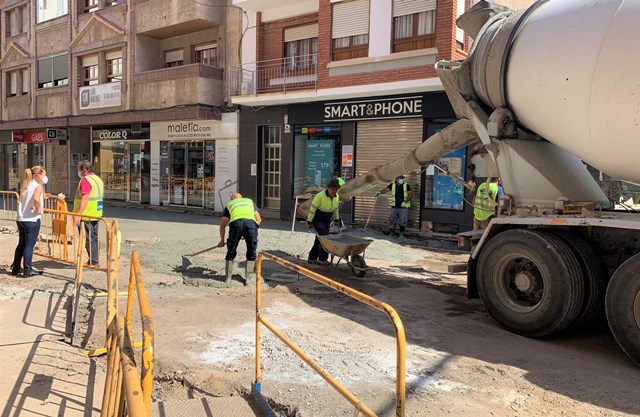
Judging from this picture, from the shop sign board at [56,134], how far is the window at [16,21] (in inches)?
262

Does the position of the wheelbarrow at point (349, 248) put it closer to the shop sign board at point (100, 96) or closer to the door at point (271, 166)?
the door at point (271, 166)

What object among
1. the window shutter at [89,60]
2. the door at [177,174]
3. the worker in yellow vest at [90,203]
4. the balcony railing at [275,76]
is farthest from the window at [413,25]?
the window shutter at [89,60]

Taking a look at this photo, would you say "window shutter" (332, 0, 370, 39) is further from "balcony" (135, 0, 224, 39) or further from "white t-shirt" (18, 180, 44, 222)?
"white t-shirt" (18, 180, 44, 222)

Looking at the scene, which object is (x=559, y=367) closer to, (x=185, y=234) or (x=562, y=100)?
(x=562, y=100)

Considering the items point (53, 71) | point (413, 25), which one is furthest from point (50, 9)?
point (413, 25)

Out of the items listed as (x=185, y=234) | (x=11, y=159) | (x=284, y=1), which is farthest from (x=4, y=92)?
(x=185, y=234)

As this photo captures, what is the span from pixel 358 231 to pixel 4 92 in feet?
80.4

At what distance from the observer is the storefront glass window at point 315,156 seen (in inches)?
640

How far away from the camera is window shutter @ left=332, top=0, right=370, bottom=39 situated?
14375mm

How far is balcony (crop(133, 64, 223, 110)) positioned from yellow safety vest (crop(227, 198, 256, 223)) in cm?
1122

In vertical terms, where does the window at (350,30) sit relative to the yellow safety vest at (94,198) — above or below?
above

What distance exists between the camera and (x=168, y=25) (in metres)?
18.6

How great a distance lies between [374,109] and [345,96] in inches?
37.4

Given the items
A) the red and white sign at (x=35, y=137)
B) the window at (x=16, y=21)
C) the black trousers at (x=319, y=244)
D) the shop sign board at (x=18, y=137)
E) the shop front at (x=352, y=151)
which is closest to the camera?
the black trousers at (x=319, y=244)
